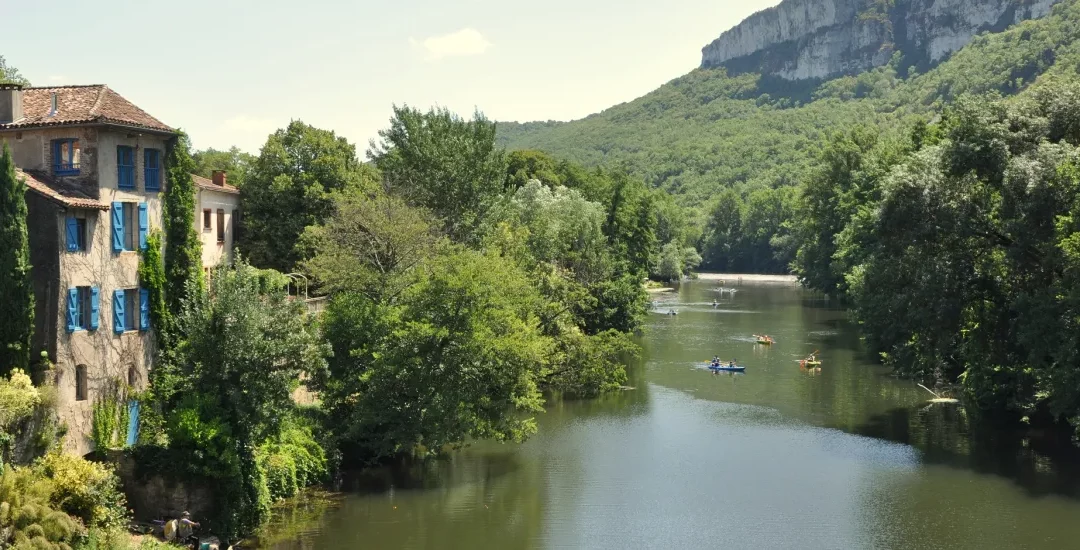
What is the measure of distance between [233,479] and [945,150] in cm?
3340

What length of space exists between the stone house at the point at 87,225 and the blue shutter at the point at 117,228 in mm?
31

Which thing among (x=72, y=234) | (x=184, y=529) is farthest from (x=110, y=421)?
(x=72, y=234)

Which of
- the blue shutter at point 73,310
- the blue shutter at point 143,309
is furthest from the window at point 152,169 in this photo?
the blue shutter at point 73,310

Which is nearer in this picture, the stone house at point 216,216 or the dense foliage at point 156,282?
the dense foliage at point 156,282

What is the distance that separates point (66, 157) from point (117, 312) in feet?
16.9

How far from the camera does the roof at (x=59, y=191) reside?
2980 cm

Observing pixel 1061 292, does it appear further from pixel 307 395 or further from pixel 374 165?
pixel 374 165

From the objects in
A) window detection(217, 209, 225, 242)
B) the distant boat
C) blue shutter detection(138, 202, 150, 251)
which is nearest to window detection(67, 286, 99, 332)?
blue shutter detection(138, 202, 150, 251)

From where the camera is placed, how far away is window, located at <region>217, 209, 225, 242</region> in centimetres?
5388

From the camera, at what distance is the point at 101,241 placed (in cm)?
3150

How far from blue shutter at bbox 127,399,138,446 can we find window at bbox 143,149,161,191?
278 inches

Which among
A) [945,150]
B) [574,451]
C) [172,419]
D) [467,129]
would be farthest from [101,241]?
[945,150]

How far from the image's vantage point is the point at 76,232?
30.6 meters

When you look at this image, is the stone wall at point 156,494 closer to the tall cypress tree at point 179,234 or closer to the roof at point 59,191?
the tall cypress tree at point 179,234
